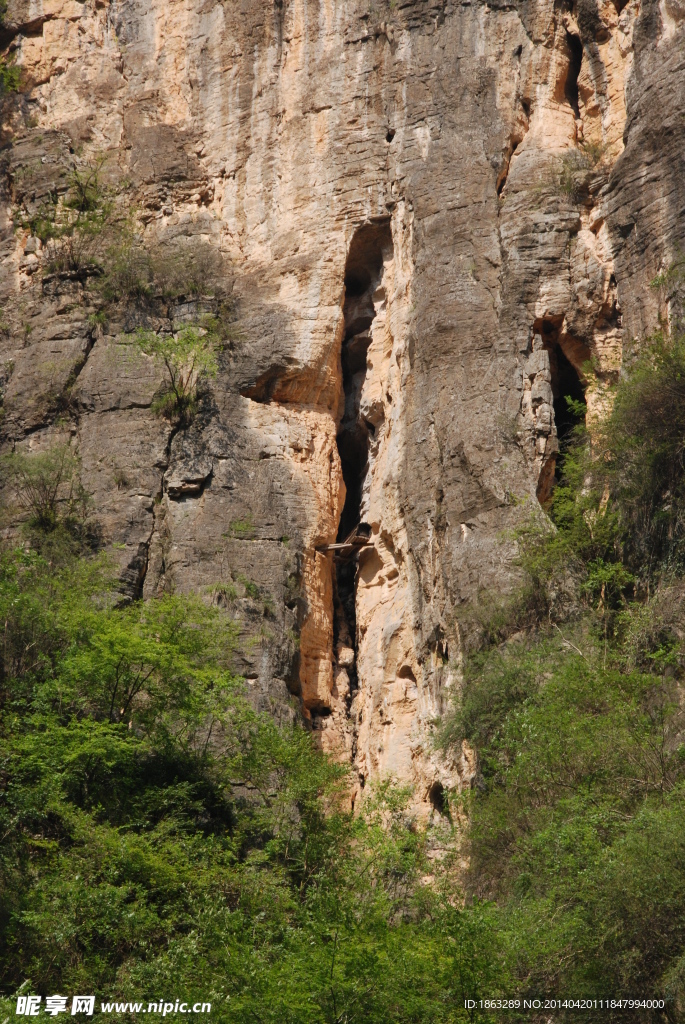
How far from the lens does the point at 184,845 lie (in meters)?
16.7

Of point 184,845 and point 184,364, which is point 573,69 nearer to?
point 184,364

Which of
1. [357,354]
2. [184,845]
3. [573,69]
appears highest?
[573,69]

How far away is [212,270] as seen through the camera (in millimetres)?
24547

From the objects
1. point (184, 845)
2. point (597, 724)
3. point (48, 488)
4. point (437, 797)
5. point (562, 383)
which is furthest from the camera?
point (562, 383)

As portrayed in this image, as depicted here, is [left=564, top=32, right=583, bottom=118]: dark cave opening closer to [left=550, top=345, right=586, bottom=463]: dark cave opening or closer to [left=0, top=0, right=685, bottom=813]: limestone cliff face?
[left=0, top=0, right=685, bottom=813]: limestone cliff face

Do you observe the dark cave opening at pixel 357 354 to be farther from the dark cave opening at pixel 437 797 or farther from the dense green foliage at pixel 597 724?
the dark cave opening at pixel 437 797

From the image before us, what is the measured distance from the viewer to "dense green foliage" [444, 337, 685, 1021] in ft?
44.5

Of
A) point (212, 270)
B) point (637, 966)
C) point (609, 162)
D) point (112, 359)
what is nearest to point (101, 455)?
point (112, 359)

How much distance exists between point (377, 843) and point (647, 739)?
4069 millimetres

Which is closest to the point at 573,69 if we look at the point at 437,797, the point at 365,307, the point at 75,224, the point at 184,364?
the point at 365,307

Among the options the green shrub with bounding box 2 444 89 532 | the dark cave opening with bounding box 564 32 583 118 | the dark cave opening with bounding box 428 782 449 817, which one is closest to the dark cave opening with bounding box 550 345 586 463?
the dark cave opening with bounding box 564 32 583 118

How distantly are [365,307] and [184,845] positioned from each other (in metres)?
11.0

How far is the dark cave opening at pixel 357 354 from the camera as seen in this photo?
23.4m

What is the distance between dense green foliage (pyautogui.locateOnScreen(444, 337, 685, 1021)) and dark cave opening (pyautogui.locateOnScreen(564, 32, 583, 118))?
6.88 meters
